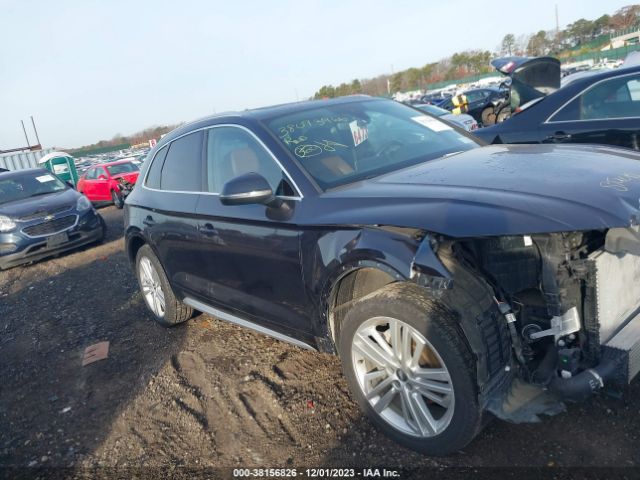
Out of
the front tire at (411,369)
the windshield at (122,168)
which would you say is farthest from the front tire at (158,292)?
the windshield at (122,168)

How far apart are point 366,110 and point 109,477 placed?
9.48 feet

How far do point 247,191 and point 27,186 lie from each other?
878 centimetres

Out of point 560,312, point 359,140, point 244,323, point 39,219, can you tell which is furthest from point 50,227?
point 560,312

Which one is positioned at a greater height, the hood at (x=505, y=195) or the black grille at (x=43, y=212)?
the hood at (x=505, y=195)

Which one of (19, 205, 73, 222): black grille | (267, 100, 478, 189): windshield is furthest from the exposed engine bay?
(19, 205, 73, 222): black grille

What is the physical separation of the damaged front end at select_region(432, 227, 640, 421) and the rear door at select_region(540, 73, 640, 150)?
8.58ft

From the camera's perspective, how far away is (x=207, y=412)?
3.31m

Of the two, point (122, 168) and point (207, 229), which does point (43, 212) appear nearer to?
point (207, 229)

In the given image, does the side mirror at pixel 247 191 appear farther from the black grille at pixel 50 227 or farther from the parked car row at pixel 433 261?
the black grille at pixel 50 227

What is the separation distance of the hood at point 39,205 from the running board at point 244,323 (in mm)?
5965

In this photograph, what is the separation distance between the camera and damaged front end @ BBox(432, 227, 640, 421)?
214cm

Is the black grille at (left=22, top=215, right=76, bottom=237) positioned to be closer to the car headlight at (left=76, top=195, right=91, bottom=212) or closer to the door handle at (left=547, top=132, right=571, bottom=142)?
the car headlight at (left=76, top=195, right=91, bottom=212)

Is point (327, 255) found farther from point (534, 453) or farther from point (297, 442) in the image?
point (534, 453)

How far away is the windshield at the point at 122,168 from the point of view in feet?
50.7
